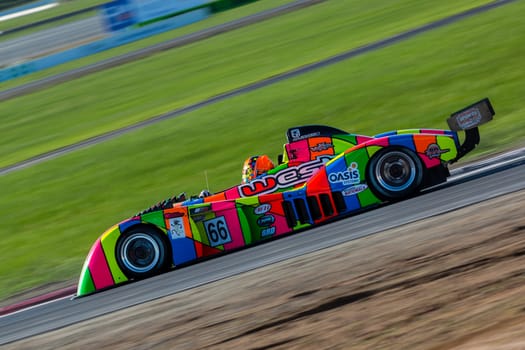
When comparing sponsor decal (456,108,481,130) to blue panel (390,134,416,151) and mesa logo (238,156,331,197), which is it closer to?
blue panel (390,134,416,151)

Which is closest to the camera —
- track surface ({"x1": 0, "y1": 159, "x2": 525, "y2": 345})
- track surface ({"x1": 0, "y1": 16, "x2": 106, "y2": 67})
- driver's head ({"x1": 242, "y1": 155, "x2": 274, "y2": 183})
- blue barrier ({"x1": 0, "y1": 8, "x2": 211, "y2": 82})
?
track surface ({"x1": 0, "y1": 159, "x2": 525, "y2": 345})

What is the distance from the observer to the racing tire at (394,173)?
8547 millimetres

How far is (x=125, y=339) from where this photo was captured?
252 inches

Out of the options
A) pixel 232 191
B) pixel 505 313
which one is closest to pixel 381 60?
pixel 232 191

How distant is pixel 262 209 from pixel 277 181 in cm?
50

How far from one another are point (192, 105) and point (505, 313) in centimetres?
1633

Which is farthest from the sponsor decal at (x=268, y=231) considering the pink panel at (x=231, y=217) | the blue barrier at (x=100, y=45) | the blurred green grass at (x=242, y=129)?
the blue barrier at (x=100, y=45)

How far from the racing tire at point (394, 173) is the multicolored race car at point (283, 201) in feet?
0.04

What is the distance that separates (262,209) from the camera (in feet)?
28.5

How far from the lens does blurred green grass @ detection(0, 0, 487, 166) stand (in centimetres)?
2131

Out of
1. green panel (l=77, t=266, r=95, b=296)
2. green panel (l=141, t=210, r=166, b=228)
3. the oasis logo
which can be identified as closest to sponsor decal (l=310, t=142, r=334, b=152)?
the oasis logo

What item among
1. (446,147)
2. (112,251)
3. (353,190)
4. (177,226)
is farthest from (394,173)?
(112,251)

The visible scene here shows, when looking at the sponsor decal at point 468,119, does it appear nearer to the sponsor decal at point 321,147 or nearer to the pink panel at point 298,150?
the sponsor decal at point 321,147

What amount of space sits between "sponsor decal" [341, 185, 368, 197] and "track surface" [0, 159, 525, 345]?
299mm
